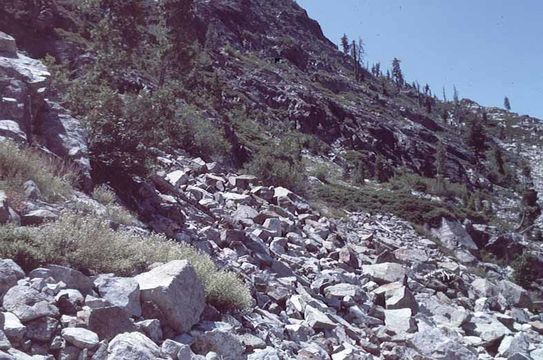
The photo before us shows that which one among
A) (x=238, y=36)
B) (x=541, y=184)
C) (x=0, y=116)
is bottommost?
(x=541, y=184)

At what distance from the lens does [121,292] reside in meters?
4.48

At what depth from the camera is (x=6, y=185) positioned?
598cm

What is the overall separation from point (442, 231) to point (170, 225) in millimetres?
24184

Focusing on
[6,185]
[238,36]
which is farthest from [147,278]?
[238,36]

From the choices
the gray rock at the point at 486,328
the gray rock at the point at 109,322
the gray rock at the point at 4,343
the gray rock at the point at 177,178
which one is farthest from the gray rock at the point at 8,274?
the gray rock at the point at 486,328

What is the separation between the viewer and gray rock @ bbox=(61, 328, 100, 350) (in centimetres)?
371

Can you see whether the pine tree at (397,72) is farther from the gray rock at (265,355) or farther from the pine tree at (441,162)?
the gray rock at (265,355)

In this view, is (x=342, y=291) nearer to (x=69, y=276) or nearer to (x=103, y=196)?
(x=103, y=196)

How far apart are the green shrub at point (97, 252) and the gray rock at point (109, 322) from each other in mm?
851

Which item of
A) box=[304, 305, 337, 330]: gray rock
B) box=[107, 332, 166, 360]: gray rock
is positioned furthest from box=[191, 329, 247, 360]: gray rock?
box=[304, 305, 337, 330]: gray rock

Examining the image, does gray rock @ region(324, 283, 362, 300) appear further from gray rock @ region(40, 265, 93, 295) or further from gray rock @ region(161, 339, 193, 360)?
gray rock @ region(40, 265, 93, 295)

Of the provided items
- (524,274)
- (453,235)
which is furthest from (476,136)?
(524,274)

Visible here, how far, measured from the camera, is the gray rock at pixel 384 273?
33.5 feet

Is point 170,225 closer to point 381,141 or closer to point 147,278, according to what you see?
point 147,278
